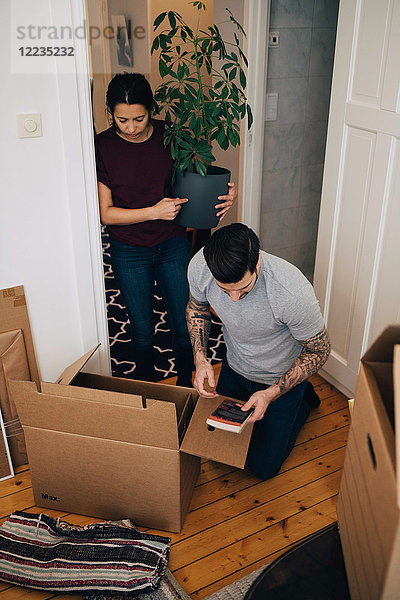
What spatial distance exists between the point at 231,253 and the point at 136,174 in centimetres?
77

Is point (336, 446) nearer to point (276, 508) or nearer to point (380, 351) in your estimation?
point (276, 508)

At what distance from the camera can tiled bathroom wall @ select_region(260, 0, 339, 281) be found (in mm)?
→ 2859

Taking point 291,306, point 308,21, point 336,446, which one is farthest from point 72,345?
point 308,21

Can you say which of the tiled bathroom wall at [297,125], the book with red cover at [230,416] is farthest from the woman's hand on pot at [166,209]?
the tiled bathroom wall at [297,125]

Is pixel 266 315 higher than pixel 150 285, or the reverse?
pixel 266 315

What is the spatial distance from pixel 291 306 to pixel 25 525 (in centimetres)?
117

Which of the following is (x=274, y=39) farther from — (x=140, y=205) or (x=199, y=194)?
(x=140, y=205)

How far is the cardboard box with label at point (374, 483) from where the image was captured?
24.2 inches

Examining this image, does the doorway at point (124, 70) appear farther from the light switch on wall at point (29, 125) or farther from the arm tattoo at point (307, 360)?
the light switch on wall at point (29, 125)

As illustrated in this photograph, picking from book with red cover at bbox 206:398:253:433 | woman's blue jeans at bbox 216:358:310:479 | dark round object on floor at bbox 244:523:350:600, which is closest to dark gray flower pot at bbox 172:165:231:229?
woman's blue jeans at bbox 216:358:310:479

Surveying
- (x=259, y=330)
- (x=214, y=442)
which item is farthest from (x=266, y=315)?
(x=214, y=442)

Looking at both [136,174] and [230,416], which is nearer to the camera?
[230,416]

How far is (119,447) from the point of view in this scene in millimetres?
1791

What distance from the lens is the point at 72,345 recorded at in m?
2.25
